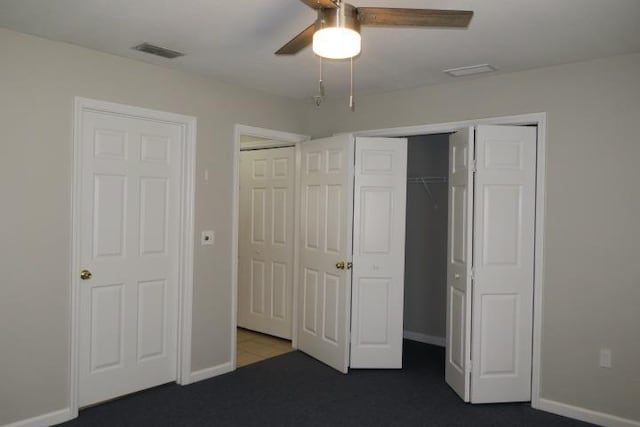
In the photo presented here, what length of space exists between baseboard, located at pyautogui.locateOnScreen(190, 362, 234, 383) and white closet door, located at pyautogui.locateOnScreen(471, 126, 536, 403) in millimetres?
2005

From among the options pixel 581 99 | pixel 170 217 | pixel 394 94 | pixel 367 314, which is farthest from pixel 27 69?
pixel 581 99

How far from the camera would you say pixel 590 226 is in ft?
11.2

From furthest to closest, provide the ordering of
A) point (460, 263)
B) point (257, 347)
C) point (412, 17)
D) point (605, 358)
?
point (257, 347), point (460, 263), point (605, 358), point (412, 17)

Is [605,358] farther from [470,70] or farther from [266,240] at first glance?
[266,240]

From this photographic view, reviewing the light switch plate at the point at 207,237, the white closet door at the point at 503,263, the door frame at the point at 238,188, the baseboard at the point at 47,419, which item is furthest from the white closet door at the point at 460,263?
the baseboard at the point at 47,419

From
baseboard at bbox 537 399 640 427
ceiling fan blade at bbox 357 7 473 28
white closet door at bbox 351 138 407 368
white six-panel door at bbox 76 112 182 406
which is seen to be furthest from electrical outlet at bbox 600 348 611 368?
white six-panel door at bbox 76 112 182 406

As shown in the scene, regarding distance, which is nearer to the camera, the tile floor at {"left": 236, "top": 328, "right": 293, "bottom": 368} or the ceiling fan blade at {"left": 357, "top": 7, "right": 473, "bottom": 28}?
the ceiling fan blade at {"left": 357, "top": 7, "right": 473, "bottom": 28}

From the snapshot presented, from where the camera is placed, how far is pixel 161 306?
3.92 m

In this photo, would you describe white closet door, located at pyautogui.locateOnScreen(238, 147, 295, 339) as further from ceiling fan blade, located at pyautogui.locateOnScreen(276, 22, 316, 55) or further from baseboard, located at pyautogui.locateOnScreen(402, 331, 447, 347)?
ceiling fan blade, located at pyautogui.locateOnScreen(276, 22, 316, 55)

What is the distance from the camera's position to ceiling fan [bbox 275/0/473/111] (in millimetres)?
1955

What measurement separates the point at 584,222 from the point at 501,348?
3.51 ft

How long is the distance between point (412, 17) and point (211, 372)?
3248mm

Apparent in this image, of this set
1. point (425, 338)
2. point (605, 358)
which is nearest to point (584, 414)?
point (605, 358)

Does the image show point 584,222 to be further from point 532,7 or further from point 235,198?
point 235,198
